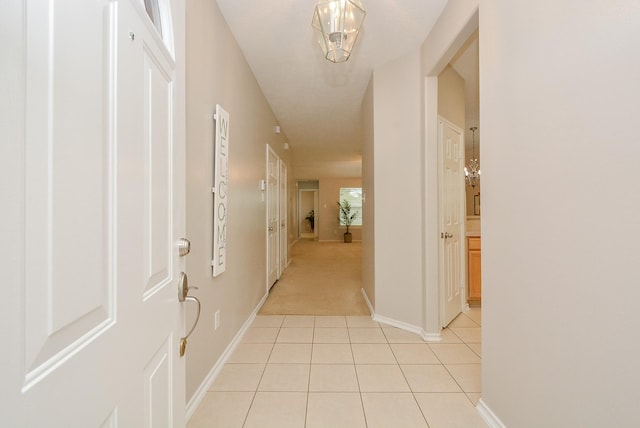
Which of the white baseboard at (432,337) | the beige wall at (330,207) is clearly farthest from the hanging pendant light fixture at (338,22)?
the beige wall at (330,207)

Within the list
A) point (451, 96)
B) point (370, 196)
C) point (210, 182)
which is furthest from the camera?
point (370, 196)

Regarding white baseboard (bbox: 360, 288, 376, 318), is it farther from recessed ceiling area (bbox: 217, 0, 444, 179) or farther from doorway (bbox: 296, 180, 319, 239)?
doorway (bbox: 296, 180, 319, 239)

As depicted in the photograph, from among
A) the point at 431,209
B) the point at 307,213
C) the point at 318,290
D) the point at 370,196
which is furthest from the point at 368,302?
the point at 307,213

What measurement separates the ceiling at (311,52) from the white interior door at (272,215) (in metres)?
0.82

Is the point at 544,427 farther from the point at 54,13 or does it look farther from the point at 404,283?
the point at 54,13

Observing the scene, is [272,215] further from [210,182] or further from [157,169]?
[157,169]

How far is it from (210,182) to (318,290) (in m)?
2.69

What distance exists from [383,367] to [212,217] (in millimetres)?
1639

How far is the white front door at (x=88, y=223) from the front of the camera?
1.22ft

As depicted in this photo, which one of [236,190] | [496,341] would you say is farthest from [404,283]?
[236,190]

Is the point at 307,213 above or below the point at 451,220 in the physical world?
above

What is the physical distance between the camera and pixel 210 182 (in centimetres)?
189

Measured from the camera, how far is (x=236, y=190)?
2432 millimetres

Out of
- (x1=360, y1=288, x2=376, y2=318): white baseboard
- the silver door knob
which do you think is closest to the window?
(x1=360, y1=288, x2=376, y2=318): white baseboard
